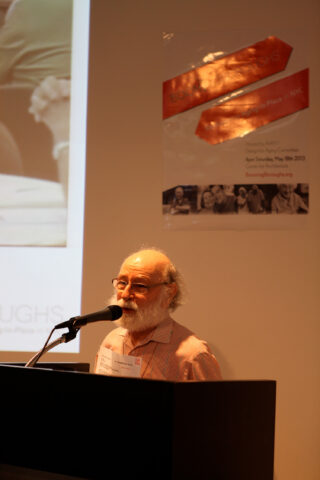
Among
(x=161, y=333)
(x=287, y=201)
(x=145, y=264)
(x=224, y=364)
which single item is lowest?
(x=224, y=364)

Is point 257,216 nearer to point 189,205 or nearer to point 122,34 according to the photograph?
point 189,205

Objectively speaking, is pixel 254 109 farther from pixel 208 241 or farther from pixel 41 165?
pixel 41 165

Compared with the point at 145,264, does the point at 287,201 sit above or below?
above

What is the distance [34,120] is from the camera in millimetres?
3293

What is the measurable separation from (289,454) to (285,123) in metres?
1.80

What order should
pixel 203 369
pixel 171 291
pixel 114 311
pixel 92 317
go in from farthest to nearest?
pixel 171 291 < pixel 203 369 < pixel 114 311 < pixel 92 317

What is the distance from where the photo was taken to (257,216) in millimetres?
3084

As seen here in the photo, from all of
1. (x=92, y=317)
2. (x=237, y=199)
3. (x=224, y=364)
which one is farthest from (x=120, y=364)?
(x=237, y=199)

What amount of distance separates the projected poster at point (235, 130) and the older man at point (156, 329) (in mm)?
751

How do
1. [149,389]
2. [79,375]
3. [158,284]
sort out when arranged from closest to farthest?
1. [149,389]
2. [79,375]
3. [158,284]

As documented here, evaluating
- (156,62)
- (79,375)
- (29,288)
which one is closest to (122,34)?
(156,62)

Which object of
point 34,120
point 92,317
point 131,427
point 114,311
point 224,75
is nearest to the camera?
point 131,427

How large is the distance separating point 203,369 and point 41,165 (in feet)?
5.42

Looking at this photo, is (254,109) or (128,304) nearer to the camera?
(128,304)
